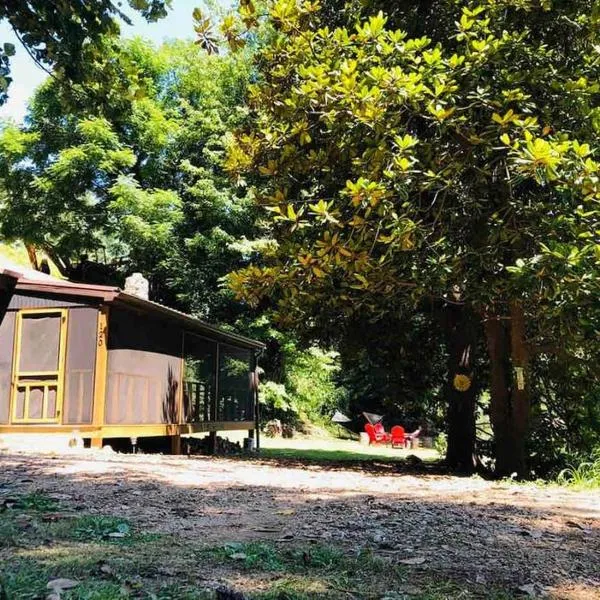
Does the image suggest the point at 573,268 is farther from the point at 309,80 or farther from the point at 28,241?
the point at 28,241

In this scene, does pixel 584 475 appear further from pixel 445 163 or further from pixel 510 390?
pixel 445 163

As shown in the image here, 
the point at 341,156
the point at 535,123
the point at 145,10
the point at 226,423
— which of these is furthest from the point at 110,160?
the point at 145,10

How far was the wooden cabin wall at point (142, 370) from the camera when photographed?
11250mm

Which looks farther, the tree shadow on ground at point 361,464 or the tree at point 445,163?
the tree shadow on ground at point 361,464

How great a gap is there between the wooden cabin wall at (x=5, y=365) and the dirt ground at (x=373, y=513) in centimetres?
414

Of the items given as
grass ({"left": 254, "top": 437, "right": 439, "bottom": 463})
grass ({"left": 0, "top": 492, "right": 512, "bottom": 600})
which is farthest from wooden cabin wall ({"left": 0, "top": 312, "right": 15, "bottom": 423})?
grass ({"left": 0, "top": 492, "right": 512, "bottom": 600})

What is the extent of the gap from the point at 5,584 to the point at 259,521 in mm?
1870

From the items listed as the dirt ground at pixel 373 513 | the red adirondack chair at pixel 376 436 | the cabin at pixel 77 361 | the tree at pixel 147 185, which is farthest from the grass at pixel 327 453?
the tree at pixel 147 185

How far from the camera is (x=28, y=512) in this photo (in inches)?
165

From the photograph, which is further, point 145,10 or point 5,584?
point 145,10

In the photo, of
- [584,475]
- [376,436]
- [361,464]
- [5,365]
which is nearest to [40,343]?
[5,365]

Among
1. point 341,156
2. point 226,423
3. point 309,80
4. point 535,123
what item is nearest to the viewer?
point 535,123

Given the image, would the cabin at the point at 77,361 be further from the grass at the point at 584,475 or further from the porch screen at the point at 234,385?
the grass at the point at 584,475

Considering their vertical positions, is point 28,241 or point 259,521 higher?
point 28,241
